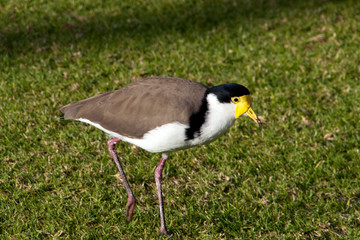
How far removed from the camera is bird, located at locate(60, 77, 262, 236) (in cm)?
394

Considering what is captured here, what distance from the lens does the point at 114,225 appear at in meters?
4.42

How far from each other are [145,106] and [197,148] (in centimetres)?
149

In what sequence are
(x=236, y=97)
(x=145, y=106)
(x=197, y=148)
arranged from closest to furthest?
(x=236, y=97) → (x=145, y=106) → (x=197, y=148)

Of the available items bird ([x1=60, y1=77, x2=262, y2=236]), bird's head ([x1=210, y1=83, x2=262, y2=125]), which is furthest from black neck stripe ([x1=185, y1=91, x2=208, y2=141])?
bird's head ([x1=210, y1=83, x2=262, y2=125])

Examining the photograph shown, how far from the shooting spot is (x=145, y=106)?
4.17 m

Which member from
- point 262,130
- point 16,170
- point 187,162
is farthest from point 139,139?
point 262,130

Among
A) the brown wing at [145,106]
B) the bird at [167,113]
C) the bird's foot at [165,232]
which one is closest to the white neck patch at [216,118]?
the bird at [167,113]

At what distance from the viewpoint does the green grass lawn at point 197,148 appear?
14.8 feet

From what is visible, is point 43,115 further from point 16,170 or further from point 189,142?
point 189,142

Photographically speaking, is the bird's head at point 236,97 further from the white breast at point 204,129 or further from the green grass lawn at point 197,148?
the green grass lawn at point 197,148

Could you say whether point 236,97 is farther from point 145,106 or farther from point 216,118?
point 145,106

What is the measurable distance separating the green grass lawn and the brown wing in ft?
2.82

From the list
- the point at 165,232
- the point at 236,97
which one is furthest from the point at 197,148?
the point at 236,97

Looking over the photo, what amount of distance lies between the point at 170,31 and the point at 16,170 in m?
3.84
